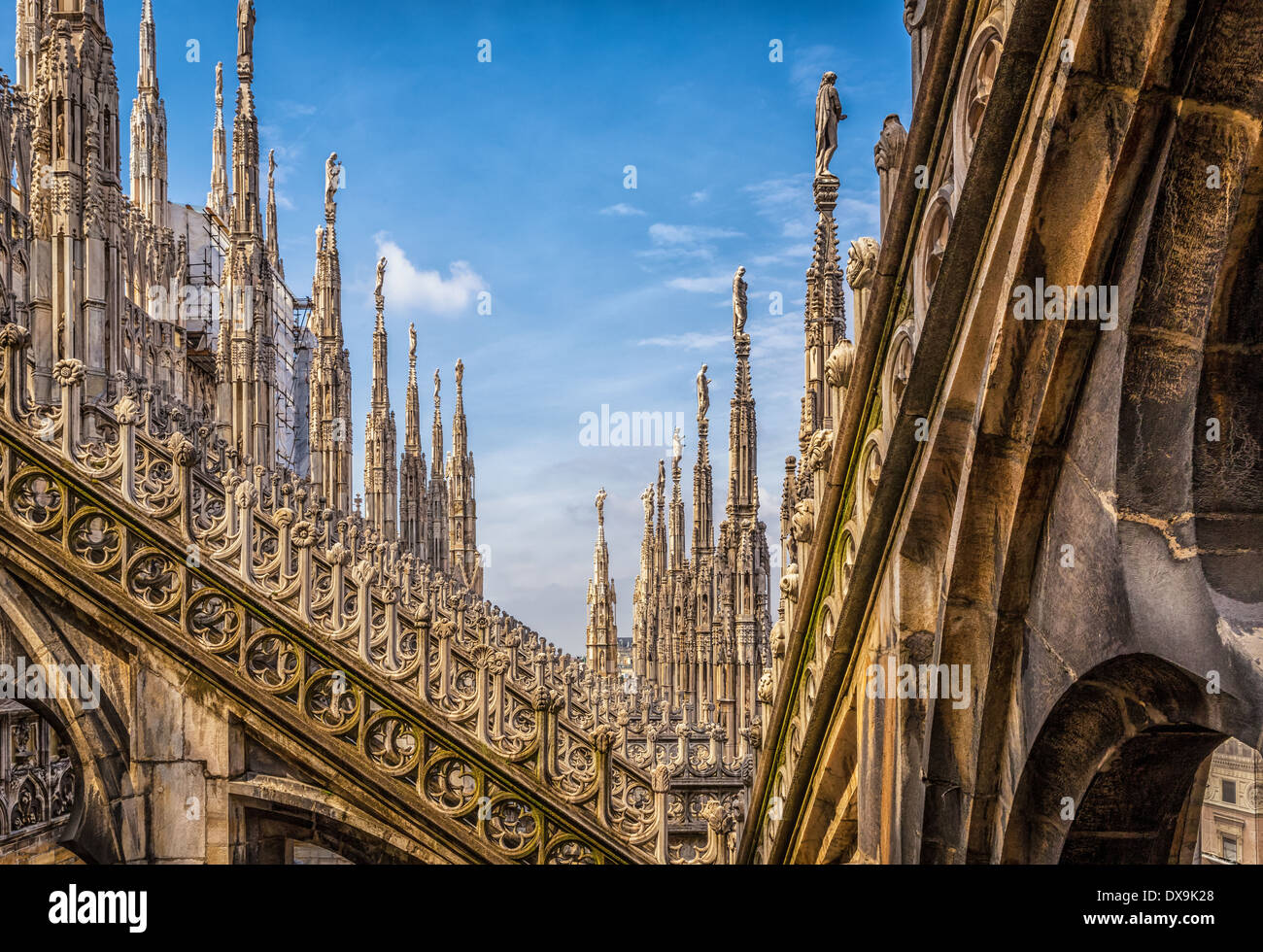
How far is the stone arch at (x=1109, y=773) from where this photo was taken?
328 cm

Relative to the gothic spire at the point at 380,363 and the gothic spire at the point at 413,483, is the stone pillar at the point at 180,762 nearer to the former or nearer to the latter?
the gothic spire at the point at 380,363

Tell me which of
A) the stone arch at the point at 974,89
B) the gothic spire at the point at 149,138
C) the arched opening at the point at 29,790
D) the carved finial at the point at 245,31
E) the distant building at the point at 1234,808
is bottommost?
the arched opening at the point at 29,790

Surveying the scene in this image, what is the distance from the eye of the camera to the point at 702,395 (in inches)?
1309

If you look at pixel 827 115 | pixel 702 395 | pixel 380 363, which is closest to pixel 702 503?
pixel 702 395

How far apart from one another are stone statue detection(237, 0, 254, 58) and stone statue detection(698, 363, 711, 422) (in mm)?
15695

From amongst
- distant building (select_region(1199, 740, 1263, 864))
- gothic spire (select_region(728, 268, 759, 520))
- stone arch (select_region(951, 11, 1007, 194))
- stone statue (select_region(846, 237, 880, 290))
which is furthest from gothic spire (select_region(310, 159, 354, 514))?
stone arch (select_region(951, 11, 1007, 194))

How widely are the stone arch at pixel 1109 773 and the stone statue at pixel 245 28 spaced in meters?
29.4

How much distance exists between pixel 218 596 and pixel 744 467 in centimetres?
1714

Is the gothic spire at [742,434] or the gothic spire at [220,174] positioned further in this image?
the gothic spire at [220,174]

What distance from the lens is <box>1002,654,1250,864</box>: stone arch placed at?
328 centimetres

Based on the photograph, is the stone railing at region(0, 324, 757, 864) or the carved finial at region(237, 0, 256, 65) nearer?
the stone railing at region(0, 324, 757, 864)

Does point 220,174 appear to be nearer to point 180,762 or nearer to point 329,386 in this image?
point 329,386

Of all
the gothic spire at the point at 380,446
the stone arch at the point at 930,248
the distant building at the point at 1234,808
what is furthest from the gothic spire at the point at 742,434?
the stone arch at the point at 930,248

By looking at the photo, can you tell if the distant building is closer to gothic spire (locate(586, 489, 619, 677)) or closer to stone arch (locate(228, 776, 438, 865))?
stone arch (locate(228, 776, 438, 865))
